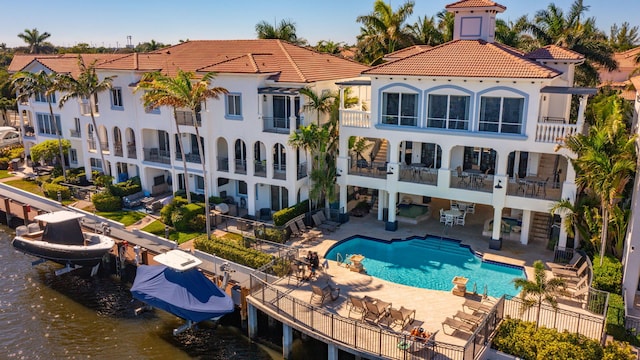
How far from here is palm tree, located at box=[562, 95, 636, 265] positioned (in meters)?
21.7

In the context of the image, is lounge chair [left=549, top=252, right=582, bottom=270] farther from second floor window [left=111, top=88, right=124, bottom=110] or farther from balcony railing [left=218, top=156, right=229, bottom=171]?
second floor window [left=111, top=88, right=124, bottom=110]

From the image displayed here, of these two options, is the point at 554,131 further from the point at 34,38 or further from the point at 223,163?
the point at 34,38

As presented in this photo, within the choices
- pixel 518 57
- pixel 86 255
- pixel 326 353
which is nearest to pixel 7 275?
pixel 86 255

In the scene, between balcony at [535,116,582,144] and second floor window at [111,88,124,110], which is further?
second floor window at [111,88,124,110]

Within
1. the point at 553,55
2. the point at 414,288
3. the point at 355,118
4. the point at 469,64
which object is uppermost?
the point at 553,55

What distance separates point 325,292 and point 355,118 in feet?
43.5

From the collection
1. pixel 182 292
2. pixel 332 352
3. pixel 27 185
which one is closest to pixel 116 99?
pixel 27 185

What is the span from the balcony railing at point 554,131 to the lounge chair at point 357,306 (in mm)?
13610

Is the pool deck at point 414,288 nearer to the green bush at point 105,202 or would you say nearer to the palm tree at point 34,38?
the green bush at point 105,202

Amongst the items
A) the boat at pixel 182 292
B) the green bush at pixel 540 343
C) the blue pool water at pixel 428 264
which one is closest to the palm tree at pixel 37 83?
the boat at pixel 182 292

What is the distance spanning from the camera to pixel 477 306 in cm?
2138

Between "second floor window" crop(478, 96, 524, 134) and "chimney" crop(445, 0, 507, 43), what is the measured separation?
21.8 ft

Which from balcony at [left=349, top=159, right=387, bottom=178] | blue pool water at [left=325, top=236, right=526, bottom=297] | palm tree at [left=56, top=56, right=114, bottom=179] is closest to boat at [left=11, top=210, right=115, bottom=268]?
palm tree at [left=56, top=56, right=114, bottom=179]

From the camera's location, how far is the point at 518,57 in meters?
28.9
